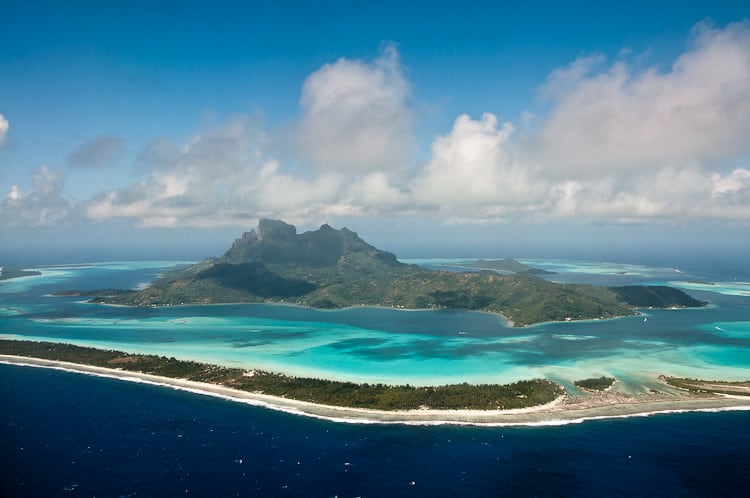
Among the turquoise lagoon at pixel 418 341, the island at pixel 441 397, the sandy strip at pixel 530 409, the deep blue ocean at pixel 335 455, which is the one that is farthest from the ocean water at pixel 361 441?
the island at pixel 441 397

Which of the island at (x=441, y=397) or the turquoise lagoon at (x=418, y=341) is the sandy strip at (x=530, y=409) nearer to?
the island at (x=441, y=397)

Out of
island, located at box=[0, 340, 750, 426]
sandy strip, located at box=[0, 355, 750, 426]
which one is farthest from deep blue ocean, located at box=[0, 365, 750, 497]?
island, located at box=[0, 340, 750, 426]

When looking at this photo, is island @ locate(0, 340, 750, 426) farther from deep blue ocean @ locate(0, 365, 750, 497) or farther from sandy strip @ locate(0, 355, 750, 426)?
deep blue ocean @ locate(0, 365, 750, 497)

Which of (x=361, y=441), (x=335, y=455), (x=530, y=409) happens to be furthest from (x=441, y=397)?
(x=335, y=455)

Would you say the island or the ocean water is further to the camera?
the island

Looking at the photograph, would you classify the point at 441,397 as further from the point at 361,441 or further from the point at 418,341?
the point at 418,341

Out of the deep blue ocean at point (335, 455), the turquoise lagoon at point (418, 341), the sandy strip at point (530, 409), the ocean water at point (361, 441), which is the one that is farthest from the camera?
the turquoise lagoon at point (418, 341)

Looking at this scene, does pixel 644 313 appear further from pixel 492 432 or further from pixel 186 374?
pixel 186 374
